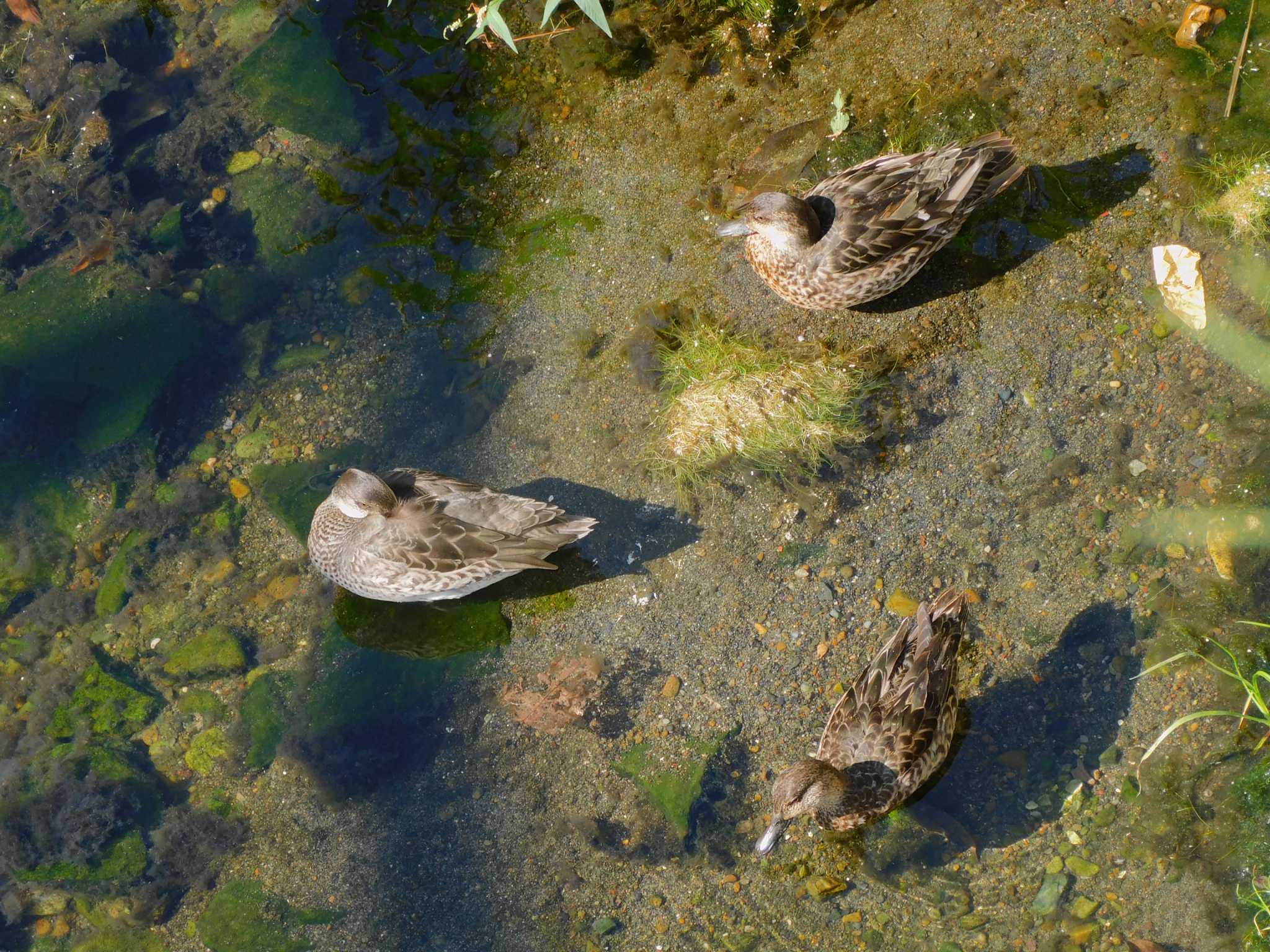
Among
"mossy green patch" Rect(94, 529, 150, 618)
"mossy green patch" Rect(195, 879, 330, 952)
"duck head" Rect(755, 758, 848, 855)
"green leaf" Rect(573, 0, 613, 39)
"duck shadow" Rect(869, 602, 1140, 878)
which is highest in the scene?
"green leaf" Rect(573, 0, 613, 39)

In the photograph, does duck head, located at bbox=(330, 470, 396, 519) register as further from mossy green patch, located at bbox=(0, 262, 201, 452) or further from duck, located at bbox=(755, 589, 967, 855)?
duck, located at bbox=(755, 589, 967, 855)

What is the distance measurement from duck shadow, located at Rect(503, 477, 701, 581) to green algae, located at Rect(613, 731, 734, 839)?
1.05m

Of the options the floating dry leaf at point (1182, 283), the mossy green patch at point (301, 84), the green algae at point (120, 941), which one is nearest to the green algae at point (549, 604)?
the green algae at point (120, 941)

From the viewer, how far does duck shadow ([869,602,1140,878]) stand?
4.58 meters

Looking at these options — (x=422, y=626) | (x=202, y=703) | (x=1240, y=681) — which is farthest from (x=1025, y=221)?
(x=202, y=703)

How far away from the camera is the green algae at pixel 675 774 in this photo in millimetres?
4828

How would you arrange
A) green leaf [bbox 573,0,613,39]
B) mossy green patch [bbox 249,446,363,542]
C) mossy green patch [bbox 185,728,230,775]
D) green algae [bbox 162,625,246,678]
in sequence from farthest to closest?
mossy green patch [bbox 249,446,363,542] < green algae [bbox 162,625,246,678] < mossy green patch [bbox 185,728,230,775] < green leaf [bbox 573,0,613,39]

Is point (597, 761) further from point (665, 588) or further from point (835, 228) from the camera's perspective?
point (835, 228)

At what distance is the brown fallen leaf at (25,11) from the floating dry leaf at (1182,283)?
323 inches

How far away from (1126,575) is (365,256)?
5233mm

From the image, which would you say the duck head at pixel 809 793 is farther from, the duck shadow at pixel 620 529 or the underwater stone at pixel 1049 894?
the duck shadow at pixel 620 529

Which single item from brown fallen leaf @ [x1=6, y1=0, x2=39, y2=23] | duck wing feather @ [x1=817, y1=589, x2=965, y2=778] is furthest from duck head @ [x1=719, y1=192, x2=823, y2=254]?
brown fallen leaf @ [x1=6, y1=0, x2=39, y2=23]

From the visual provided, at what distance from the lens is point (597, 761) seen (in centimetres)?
496

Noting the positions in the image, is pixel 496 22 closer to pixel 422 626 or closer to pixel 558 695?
pixel 422 626
